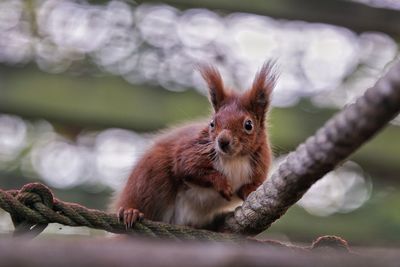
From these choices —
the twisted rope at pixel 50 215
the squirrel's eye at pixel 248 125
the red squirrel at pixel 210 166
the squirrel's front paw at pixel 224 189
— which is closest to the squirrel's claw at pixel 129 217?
the twisted rope at pixel 50 215

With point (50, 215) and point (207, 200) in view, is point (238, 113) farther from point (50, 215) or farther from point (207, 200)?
point (50, 215)

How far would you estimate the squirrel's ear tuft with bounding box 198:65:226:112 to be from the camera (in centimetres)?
329

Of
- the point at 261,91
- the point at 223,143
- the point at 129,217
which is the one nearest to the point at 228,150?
the point at 223,143

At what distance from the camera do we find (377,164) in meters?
5.01

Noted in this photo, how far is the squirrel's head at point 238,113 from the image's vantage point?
2.99 m

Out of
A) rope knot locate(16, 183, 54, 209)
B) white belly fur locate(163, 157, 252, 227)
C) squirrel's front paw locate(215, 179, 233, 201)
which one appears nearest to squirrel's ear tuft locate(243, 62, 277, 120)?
white belly fur locate(163, 157, 252, 227)

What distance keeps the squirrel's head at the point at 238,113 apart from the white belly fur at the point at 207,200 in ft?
0.17

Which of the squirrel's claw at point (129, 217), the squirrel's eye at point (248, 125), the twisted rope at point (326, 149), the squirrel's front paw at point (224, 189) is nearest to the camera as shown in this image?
the twisted rope at point (326, 149)

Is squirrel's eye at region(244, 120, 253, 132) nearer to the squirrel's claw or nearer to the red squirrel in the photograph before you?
the red squirrel

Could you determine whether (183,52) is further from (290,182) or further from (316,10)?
(290,182)

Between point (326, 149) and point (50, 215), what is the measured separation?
995mm

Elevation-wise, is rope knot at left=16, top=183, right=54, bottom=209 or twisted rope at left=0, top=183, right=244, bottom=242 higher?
rope knot at left=16, top=183, right=54, bottom=209

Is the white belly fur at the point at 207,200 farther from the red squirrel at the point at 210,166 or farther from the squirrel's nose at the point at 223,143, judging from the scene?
the squirrel's nose at the point at 223,143

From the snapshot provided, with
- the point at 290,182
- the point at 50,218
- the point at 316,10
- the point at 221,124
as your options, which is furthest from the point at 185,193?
the point at 316,10
